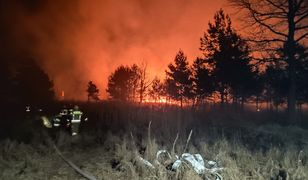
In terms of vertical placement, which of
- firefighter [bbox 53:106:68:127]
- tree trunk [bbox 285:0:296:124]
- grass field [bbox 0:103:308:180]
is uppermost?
tree trunk [bbox 285:0:296:124]

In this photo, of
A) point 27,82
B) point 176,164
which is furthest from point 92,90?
point 176,164

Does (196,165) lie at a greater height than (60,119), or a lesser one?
lesser

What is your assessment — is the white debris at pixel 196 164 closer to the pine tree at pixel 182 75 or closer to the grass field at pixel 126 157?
the grass field at pixel 126 157

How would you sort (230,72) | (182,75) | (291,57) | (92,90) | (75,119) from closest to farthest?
1. (75,119)
2. (291,57)
3. (230,72)
4. (182,75)
5. (92,90)

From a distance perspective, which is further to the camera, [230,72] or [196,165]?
[230,72]

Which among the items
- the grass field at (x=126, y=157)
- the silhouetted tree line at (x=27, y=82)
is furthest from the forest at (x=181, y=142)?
the silhouetted tree line at (x=27, y=82)

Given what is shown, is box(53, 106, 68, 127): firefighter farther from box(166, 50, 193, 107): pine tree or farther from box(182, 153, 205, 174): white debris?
box(166, 50, 193, 107): pine tree

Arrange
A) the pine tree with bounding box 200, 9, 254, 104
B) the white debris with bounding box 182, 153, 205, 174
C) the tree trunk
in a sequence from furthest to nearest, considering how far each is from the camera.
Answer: the pine tree with bounding box 200, 9, 254, 104 < the tree trunk < the white debris with bounding box 182, 153, 205, 174

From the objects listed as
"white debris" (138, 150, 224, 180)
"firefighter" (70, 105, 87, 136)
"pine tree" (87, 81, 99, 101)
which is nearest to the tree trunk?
"firefighter" (70, 105, 87, 136)

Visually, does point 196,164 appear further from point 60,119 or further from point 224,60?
point 224,60

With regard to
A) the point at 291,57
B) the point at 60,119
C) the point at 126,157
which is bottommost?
the point at 126,157

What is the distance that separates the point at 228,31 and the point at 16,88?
38446 mm

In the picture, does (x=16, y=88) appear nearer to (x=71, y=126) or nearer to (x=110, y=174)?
(x=71, y=126)

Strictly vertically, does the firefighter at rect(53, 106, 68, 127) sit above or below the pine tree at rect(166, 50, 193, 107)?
below
